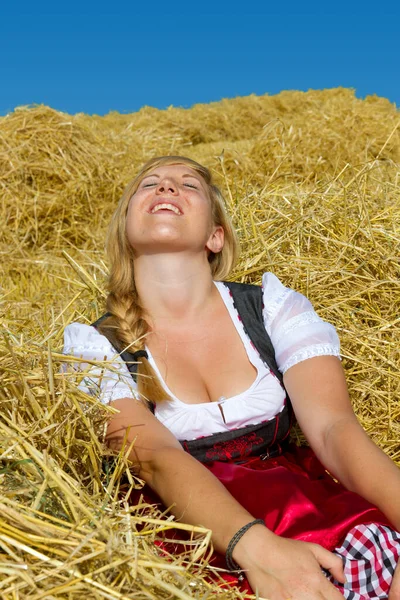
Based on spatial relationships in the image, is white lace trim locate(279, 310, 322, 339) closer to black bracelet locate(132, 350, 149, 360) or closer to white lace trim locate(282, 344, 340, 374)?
white lace trim locate(282, 344, 340, 374)

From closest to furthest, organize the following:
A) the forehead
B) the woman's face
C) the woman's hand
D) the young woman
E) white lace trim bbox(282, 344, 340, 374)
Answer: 1. the woman's hand
2. the young woman
3. white lace trim bbox(282, 344, 340, 374)
4. the woman's face
5. the forehead

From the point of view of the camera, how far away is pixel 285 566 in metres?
1.29

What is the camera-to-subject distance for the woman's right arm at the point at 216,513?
1.28 metres

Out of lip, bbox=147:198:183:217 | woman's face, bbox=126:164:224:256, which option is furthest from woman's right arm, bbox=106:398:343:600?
lip, bbox=147:198:183:217

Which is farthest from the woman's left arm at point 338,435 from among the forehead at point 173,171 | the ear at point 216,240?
the forehead at point 173,171

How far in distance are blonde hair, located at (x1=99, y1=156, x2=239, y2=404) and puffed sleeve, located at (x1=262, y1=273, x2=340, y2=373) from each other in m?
0.33

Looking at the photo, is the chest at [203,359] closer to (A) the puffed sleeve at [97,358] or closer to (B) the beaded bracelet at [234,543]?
(A) the puffed sleeve at [97,358]

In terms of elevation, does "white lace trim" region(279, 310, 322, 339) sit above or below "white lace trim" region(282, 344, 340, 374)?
above

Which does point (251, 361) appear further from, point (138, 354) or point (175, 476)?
point (175, 476)

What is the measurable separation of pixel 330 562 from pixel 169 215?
114 cm

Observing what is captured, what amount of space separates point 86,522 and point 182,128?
7.48 meters

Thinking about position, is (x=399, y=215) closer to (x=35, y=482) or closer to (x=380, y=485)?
(x=380, y=485)

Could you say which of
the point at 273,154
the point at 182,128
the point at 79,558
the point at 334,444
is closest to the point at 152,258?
the point at 334,444

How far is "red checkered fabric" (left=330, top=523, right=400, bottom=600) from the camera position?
1.36 metres
